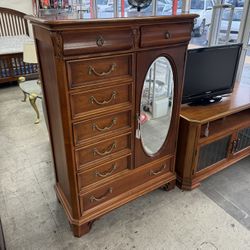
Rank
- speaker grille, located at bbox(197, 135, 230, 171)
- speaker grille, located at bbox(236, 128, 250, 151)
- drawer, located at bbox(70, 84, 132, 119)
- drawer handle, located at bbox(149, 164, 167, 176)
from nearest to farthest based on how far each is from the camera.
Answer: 1. drawer, located at bbox(70, 84, 132, 119)
2. drawer handle, located at bbox(149, 164, 167, 176)
3. speaker grille, located at bbox(197, 135, 230, 171)
4. speaker grille, located at bbox(236, 128, 250, 151)

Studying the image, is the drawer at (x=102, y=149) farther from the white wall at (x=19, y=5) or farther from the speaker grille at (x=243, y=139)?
the white wall at (x=19, y=5)

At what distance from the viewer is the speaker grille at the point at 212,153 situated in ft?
6.36

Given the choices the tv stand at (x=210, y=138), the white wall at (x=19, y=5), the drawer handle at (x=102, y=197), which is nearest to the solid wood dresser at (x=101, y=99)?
the drawer handle at (x=102, y=197)

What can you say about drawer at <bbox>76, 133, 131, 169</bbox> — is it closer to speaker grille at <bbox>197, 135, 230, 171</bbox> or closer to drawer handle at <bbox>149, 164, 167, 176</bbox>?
drawer handle at <bbox>149, 164, 167, 176</bbox>

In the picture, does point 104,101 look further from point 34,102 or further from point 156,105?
point 34,102

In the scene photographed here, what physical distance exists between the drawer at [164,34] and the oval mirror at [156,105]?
0.12 metres

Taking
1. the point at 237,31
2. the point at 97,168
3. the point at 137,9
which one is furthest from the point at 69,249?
the point at 237,31

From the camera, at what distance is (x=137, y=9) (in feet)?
4.96

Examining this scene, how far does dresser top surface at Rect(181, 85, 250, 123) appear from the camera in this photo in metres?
1.79

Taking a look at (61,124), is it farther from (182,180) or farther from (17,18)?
(17,18)

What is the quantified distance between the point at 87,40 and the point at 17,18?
468 cm

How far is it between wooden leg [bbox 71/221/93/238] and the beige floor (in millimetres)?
31

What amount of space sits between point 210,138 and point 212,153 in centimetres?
20

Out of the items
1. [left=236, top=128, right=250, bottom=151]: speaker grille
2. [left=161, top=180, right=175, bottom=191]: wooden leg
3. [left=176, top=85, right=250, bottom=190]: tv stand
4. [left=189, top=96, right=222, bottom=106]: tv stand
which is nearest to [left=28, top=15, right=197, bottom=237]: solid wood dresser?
[left=176, top=85, right=250, bottom=190]: tv stand
